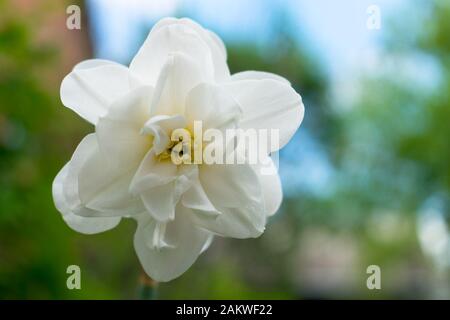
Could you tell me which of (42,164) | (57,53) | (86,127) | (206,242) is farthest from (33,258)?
(86,127)

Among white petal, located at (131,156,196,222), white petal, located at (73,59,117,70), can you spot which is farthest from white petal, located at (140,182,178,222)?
white petal, located at (73,59,117,70)

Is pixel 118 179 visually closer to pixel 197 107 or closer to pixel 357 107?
pixel 197 107

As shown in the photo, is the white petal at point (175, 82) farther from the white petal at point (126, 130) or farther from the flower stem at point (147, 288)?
the flower stem at point (147, 288)

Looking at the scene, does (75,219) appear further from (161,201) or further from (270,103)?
(270,103)

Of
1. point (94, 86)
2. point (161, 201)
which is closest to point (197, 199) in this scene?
point (161, 201)

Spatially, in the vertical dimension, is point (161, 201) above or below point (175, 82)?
below
